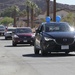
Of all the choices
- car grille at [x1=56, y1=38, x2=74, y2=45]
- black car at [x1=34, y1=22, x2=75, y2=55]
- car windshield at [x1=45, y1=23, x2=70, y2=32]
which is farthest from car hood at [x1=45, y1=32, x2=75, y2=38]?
car windshield at [x1=45, y1=23, x2=70, y2=32]

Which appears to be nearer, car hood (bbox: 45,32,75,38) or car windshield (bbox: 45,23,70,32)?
car hood (bbox: 45,32,75,38)

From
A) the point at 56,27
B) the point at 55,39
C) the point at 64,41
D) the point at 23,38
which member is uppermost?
the point at 56,27

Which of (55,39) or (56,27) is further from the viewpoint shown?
(56,27)

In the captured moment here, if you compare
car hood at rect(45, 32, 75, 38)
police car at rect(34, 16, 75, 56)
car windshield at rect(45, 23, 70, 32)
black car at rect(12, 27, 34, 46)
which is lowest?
black car at rect(12, 27, 34, 46)

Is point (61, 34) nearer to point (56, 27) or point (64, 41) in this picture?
point (64, 41)

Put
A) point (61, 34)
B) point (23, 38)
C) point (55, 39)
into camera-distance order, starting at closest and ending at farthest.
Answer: point (55, 39) → point (61, 34) → point (23, 38)

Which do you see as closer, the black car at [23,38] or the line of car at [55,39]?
the line of car at [55,39]

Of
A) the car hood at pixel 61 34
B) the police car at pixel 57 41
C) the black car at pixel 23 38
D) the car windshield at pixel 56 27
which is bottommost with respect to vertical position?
the black car at pixel 23 38

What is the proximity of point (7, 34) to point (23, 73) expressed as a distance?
1520 inches

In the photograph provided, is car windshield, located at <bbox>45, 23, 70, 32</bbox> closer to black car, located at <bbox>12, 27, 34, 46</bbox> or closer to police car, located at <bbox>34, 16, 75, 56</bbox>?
police car, located at <bbox>34, 16, 75, 56</bbox>

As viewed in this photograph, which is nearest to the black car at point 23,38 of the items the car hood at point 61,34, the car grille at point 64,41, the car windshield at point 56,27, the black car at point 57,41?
the car windshield at point 56,27

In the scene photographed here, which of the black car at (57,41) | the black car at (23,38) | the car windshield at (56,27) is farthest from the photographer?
the black car at (23,38)

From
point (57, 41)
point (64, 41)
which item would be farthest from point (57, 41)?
point (64, 41)

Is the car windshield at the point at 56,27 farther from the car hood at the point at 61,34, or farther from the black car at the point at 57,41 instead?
the car hood at the point at 61,34
